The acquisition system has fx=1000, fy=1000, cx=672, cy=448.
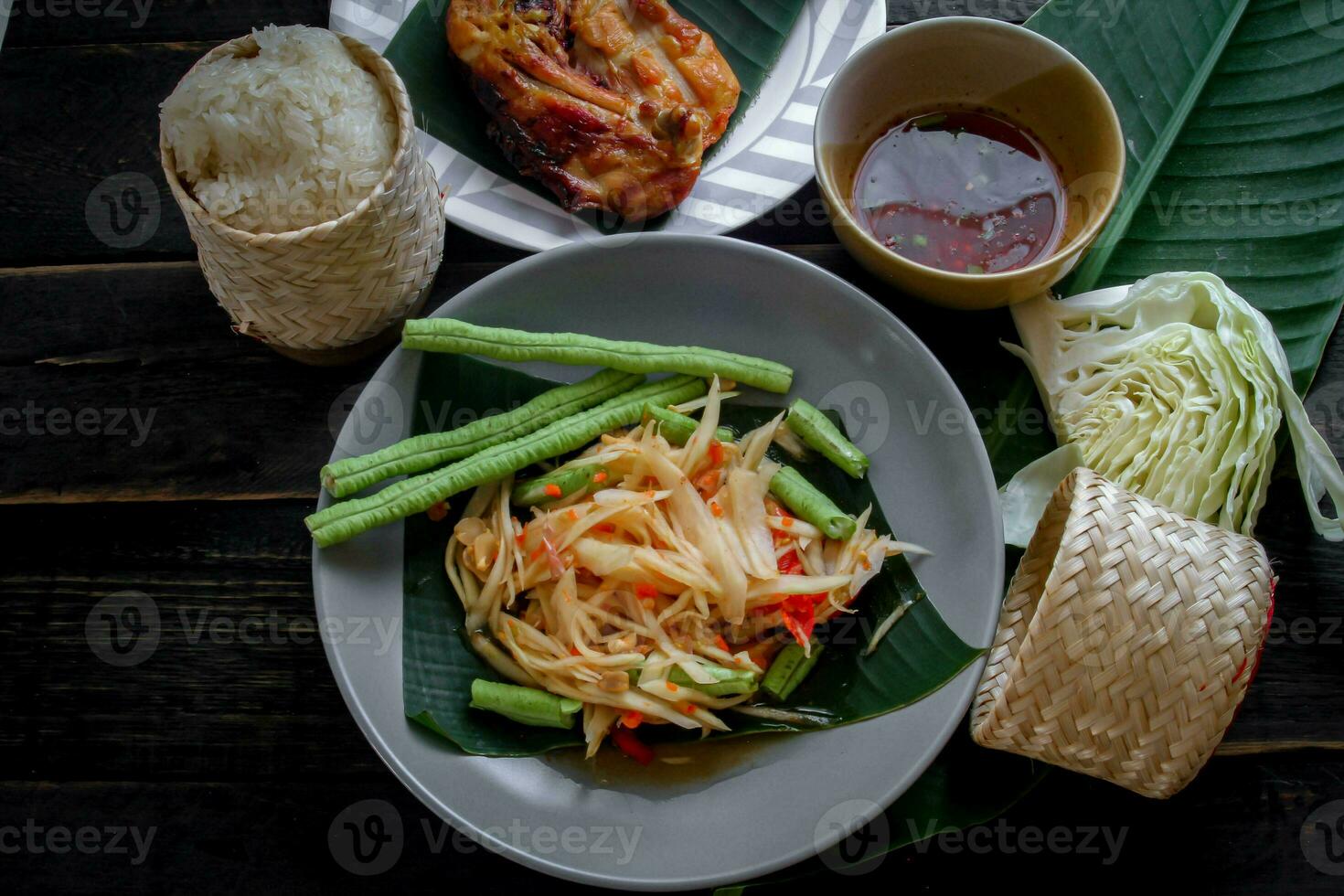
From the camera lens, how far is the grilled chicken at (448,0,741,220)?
2.91 m

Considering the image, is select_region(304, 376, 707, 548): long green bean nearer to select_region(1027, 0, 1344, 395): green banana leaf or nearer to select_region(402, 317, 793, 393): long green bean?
select_region(402, 317, 793, 393): long green bean

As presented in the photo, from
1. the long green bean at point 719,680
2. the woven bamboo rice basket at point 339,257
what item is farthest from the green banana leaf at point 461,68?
the long green bean at point 719,680

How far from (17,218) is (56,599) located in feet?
4.14

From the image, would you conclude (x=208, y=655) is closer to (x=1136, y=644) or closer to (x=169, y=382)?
(x=169, y=382)

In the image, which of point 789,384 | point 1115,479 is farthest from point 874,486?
point 1115,479

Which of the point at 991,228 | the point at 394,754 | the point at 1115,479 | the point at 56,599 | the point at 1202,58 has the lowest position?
the point at 56,599

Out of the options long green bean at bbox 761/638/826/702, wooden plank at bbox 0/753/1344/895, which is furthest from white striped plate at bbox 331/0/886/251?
wooden plank at bbox 0/753/1344/895

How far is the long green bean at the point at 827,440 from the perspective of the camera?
2.74 meters

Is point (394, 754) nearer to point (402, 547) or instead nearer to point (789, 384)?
point (402, 547)

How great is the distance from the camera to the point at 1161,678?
2.47 metres

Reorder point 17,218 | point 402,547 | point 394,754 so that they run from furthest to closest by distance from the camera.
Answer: point 17,218
point 402,547
point 394,754

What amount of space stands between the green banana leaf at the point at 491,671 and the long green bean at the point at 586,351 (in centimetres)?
11

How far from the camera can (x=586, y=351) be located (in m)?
2.71

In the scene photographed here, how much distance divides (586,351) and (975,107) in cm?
144
